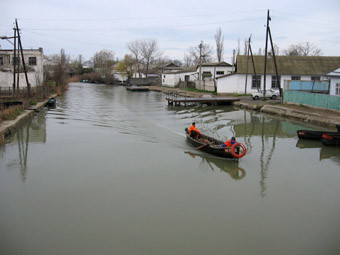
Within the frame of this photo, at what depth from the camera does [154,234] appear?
8.57 metres

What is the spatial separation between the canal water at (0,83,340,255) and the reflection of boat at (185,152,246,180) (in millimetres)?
44

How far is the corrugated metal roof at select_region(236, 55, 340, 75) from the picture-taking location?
4406 centimetres

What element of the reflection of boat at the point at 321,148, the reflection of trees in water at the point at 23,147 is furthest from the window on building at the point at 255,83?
the reflection of trees in water at the point at 23,147

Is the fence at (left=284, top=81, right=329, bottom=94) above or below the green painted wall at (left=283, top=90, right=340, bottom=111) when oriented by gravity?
above

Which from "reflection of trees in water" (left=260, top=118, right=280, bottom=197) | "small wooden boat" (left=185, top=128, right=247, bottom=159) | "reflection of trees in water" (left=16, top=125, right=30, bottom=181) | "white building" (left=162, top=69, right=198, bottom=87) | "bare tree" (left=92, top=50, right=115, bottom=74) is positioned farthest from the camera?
"bare tree" (left=92, top=50, right=115, bottom=74)

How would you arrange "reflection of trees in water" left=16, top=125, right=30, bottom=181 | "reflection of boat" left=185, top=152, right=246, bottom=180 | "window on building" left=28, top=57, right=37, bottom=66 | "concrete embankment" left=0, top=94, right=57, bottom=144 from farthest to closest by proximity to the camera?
"window on building" left=28, top=57, right=37, bottom=66 < "concrete embankment" left=0, top=94, right=57, bottom=144 < "reflection of trees in water" left=16, top=125, right=30, bottom=181 < "reflection of boat" left=185, top=152, right=246, bottom=180

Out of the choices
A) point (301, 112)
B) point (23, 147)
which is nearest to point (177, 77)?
point (301, 112)

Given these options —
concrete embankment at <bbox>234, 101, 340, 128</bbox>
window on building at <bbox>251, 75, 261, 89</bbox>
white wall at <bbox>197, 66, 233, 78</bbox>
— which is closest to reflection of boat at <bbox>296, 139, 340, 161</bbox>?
concrete embankment at <bbox>234, 101, 340, 128</bbox>

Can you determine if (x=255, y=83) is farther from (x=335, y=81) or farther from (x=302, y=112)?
(x=302, y=112)

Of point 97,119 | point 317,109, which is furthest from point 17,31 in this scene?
point 317,109

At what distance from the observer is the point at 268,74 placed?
43.7 meters

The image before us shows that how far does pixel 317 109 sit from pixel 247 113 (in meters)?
7.03

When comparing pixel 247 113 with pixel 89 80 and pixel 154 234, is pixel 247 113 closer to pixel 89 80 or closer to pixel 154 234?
pixel 154 234

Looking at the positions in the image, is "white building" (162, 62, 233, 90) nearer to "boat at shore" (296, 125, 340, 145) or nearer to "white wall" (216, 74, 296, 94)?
"white wall" (216, 74, 296, 94)
